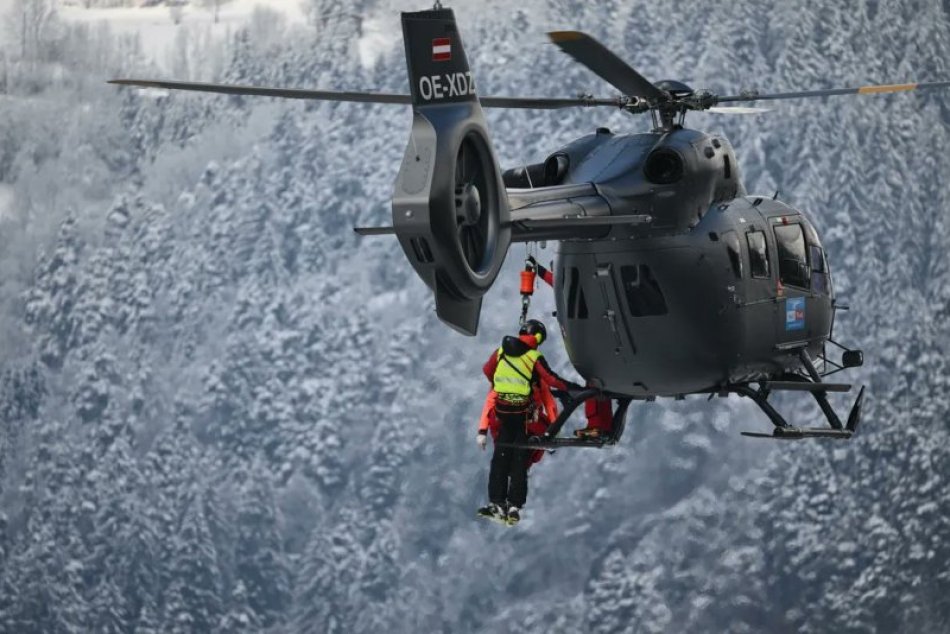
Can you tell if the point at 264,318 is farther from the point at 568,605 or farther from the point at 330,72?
the point at 568,605

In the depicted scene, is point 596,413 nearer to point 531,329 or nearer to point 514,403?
point 514,403

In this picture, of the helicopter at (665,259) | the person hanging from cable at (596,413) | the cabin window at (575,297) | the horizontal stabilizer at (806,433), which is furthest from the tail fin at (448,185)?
the horizontal stabilizer at (806,433)

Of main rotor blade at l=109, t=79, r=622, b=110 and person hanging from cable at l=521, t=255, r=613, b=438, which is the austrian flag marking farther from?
person hanging from cable at l=521, t=255, r=613, b=438

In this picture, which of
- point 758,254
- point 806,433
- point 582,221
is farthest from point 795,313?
point 582,221

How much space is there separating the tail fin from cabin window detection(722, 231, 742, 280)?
5608 millimetres

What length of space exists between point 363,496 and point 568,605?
23050 millimetres

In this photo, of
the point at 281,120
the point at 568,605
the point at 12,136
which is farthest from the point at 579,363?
the point at 12,136

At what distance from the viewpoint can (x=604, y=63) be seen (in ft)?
83.5

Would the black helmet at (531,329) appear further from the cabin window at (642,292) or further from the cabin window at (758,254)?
the cabin window at (758,254)

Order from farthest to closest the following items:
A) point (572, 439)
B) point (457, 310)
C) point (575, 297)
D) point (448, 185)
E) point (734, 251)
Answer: point (575, 297)
point (734, 251)
point (572, 439)
point (457, 310)
point (448, 185)

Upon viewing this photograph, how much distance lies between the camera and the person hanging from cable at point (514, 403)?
2872 centimetres

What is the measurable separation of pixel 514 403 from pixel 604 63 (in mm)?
6111

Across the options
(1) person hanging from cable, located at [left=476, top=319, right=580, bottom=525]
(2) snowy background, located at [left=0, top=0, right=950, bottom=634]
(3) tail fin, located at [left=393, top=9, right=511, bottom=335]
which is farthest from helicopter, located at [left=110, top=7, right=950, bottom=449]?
(2) snowy background, located at [left=0, top=0, right=950, bottom=634]

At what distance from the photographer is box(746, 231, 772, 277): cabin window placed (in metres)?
28.2
